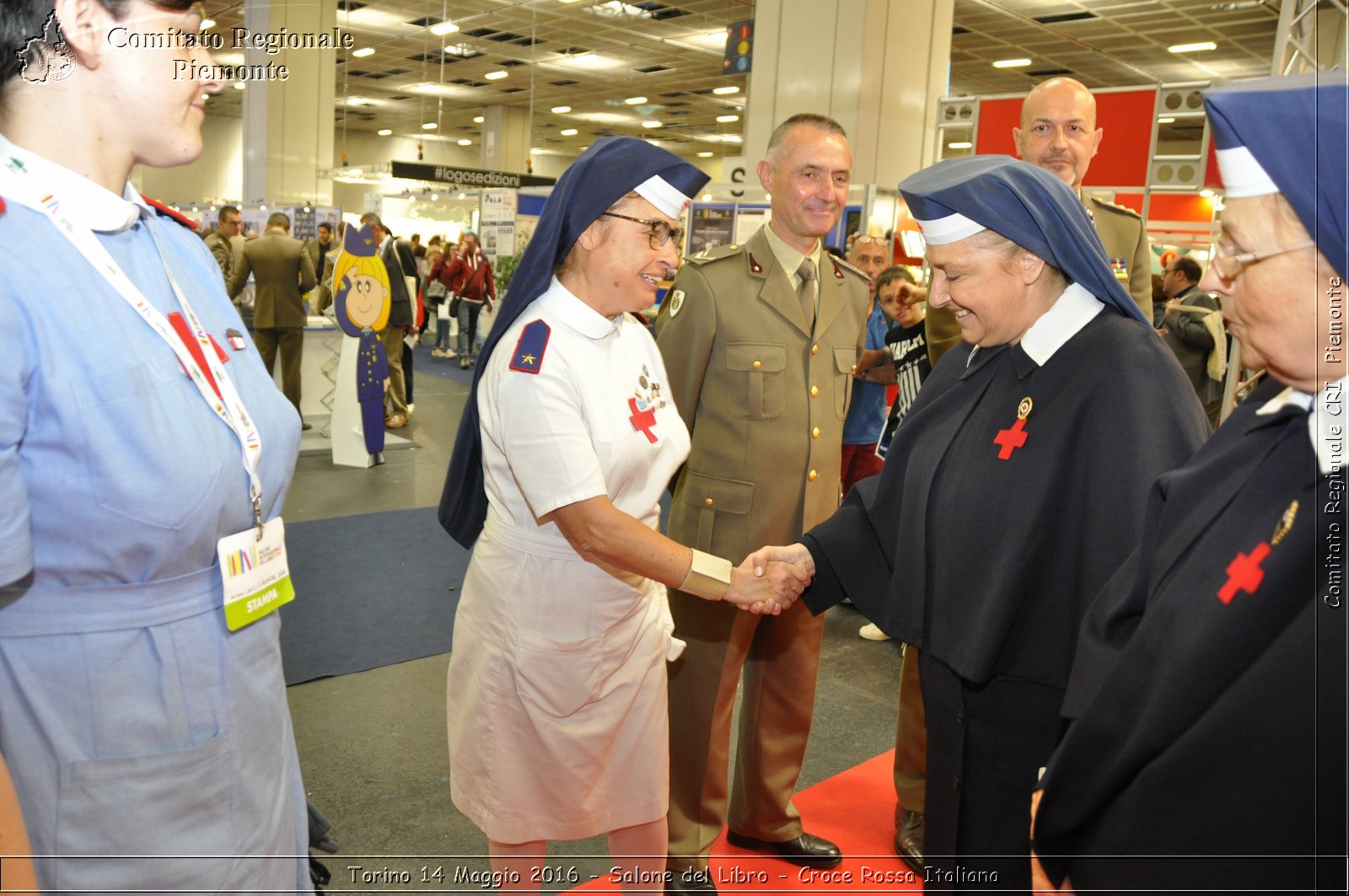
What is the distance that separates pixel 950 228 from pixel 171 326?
129cm

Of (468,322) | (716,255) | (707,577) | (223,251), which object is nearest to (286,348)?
(223,251)

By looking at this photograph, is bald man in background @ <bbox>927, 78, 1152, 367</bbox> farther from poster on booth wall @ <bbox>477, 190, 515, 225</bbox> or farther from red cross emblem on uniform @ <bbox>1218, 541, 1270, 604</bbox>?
poster on booth wall @ <bbox>477, 190, 515, 225</bbox>

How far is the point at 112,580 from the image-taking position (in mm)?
1124

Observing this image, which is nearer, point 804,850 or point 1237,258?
point 1237,258

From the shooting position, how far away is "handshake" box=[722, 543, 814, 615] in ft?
7.27

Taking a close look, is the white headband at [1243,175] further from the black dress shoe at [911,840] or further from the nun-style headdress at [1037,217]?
the black dress shoe at [911,840]

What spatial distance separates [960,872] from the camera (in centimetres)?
178

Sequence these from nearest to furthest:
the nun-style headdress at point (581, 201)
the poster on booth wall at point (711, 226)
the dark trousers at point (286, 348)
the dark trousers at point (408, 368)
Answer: the nun-style headdress at point (581, 201), the dark trousers at point (286, 348), the poster on booth wall at point (711, 226), the dark trousers at point (408, 368)

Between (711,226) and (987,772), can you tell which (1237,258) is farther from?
(711,226)

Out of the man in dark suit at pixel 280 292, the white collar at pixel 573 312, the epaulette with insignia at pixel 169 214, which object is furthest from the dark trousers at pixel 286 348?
the epaulette with insignia at pixel 169 214

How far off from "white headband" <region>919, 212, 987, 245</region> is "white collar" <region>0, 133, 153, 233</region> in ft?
4.21

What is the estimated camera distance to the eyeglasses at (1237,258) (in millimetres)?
999

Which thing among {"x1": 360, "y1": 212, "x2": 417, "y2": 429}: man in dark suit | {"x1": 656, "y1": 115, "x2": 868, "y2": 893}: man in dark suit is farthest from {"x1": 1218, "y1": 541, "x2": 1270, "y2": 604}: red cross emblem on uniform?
{"x1": 360, "y1": 212, "x2": 417, "y2": 429}: man in dark suit

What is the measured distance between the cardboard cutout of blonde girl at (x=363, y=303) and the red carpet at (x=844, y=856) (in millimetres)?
5281
